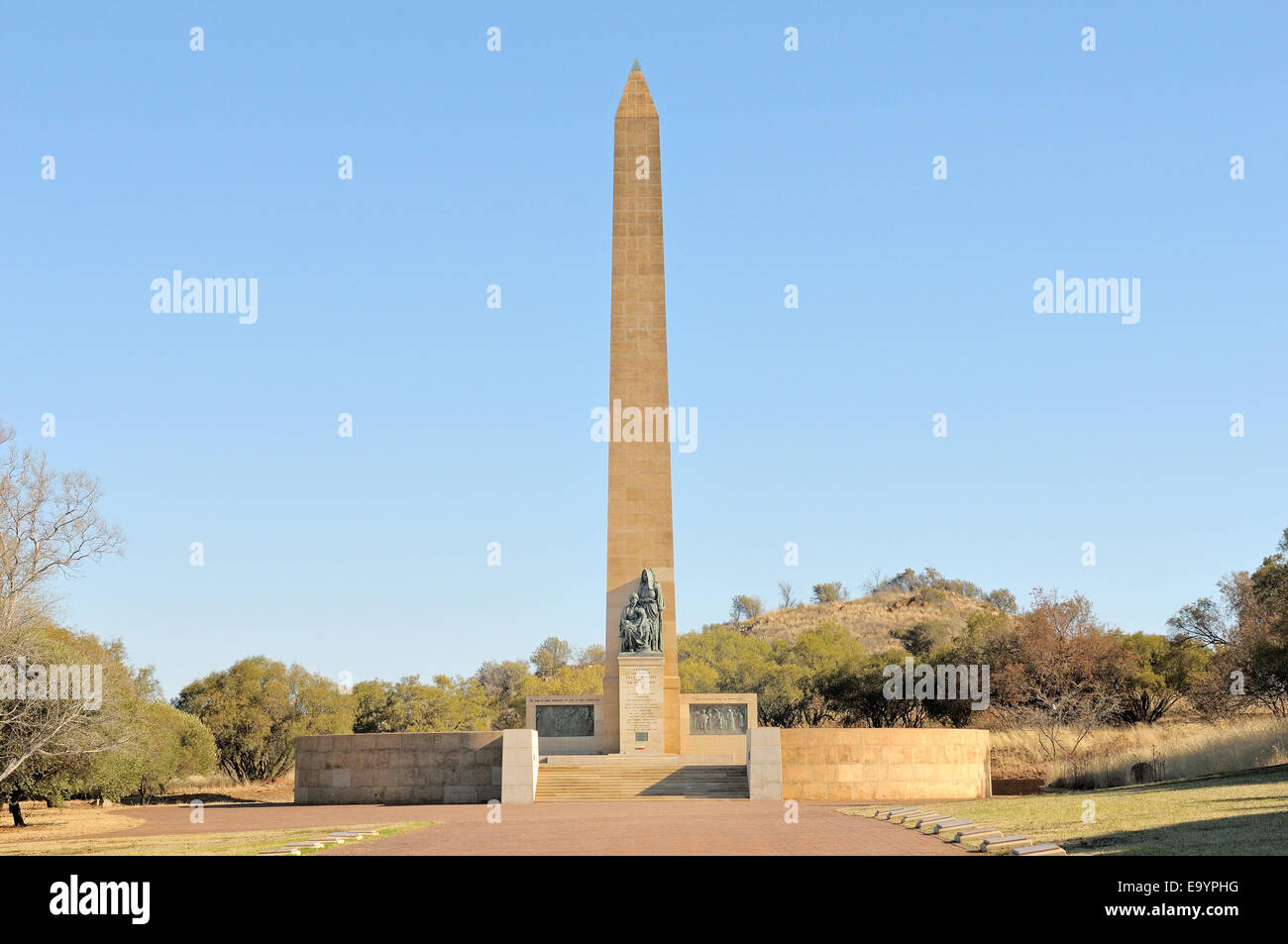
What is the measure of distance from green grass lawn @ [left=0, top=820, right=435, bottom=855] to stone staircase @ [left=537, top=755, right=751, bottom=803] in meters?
7.40

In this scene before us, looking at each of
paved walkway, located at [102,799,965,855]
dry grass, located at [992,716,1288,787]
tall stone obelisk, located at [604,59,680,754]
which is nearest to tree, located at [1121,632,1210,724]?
dry grass, located at [992,716,1288,787]

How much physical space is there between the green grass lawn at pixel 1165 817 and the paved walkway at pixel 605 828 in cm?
169

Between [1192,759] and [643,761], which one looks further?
[643,761]

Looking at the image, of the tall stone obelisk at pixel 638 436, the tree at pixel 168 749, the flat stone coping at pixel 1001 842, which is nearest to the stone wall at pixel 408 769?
the tall stone obelisk at pixel 638 436

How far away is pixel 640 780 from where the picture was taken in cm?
3120

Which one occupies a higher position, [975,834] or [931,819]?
[975,834]

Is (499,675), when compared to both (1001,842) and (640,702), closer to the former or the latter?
(640,702)

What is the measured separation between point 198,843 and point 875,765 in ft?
61.9

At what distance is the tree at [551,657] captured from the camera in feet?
347

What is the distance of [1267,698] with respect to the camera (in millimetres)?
48156

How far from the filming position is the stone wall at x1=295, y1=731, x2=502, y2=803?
31.9m

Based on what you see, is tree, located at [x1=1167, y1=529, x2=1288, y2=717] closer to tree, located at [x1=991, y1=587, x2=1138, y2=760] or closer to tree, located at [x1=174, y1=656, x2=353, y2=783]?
tree, located at [x1=991, y1=587, x2=1138, y2=760]

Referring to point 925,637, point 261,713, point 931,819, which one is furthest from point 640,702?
point 925,637

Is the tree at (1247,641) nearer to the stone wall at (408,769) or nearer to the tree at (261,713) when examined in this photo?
the stone wall at (408,769)
